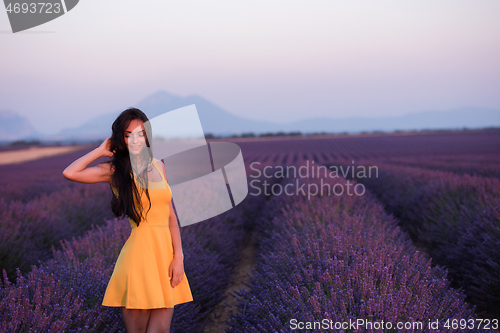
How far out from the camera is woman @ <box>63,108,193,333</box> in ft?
4.81

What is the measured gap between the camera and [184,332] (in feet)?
7.01

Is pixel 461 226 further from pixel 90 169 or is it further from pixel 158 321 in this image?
pixel 90 169

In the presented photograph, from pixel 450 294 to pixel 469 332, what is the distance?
316 millimetres

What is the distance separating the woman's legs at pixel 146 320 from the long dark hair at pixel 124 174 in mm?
423

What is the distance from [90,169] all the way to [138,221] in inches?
13.1

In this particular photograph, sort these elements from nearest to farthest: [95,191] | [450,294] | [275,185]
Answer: [450,294] → [95,191] → [275,185]

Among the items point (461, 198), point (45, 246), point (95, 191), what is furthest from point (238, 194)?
point (461, 198)

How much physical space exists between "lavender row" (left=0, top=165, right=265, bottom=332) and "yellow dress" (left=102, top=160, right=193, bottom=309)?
0.25 metres

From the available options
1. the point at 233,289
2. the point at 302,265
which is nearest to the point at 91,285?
the point at 302,265

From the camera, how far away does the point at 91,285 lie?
74.3 inches

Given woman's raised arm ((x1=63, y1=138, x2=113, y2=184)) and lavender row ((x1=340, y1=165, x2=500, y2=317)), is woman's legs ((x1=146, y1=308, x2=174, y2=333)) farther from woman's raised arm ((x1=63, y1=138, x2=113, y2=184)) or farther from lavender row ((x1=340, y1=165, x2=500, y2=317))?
lavender row ((x1=340, y1=165, x2=500, y2=317))

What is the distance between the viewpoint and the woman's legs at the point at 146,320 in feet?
4.86

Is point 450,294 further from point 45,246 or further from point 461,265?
point 45,246

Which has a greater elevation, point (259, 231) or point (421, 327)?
point (421, 327)
